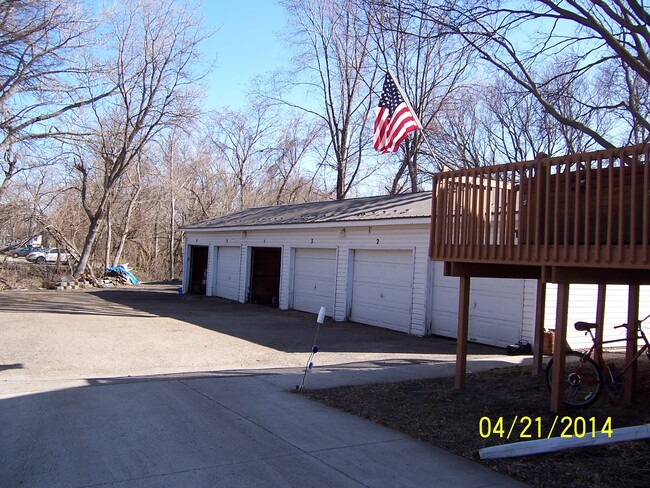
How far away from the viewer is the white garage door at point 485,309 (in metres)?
12.5

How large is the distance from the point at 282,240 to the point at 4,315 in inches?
368

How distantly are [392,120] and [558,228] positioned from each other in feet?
23.8

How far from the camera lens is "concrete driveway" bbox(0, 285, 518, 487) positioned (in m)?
4.71

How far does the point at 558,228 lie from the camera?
649 cm

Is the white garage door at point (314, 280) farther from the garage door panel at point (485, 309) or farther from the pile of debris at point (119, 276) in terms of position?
the pile of debris at point (119, 276)

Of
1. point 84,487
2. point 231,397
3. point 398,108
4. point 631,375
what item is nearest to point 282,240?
point 398,108

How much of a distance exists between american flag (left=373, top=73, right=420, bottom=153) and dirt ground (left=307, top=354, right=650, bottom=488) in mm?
6157

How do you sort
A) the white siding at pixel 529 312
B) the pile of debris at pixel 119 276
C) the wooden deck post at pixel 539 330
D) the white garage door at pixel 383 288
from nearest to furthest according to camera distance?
the wooden deck post at pixel 539 330
the white siding at pixel 529 312
the white garage door at pixel 383 288
the pile of debris at pixel 119 276

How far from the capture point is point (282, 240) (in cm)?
2081

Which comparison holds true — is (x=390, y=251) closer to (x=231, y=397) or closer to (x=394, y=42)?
(x=231, y=397)

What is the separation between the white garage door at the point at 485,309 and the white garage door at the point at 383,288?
3.09 ft

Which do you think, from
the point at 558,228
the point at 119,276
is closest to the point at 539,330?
the point at 558,228

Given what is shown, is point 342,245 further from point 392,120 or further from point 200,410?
point 200,410

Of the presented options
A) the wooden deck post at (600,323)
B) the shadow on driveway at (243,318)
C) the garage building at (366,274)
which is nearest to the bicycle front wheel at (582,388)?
the wooden deck post at (600,323)
